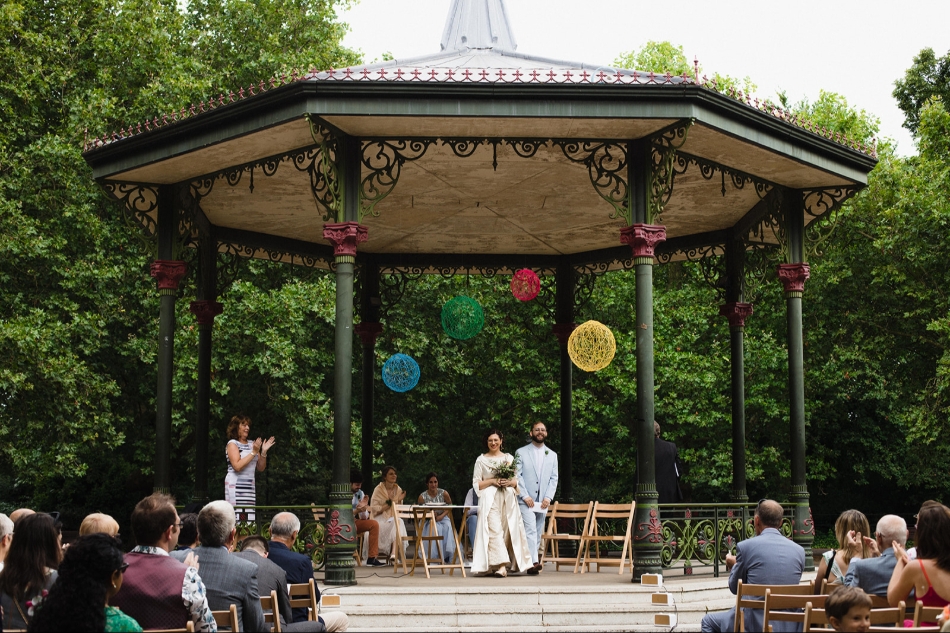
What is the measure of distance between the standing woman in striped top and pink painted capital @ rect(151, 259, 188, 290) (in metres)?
2.10

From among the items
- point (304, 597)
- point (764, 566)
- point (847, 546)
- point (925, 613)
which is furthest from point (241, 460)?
point (925, 613)

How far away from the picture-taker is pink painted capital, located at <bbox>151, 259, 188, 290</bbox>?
12414 millimetres

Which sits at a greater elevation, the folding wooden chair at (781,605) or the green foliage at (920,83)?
the green foliage at (920,83)

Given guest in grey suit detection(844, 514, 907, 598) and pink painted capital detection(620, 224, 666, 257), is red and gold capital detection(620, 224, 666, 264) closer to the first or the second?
pink painted capital detection(620, 224, 666, 257)

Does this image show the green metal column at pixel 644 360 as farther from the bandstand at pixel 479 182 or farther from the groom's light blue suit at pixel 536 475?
the groom's light blue suit at pixel 536 475

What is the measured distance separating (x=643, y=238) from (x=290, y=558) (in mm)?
5351

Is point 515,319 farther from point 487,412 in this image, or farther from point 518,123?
point 518,123

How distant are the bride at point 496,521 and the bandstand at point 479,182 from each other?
158 cm

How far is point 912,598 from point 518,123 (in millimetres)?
6422

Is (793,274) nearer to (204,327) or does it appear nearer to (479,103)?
(479,103)

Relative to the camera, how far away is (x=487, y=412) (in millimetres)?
26828

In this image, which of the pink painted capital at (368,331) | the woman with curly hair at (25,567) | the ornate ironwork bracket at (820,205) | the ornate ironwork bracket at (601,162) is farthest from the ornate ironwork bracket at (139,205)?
the ornate ironwork bracket at (820,205)

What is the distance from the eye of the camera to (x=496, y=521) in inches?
455

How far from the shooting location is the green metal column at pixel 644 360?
10523 mm
